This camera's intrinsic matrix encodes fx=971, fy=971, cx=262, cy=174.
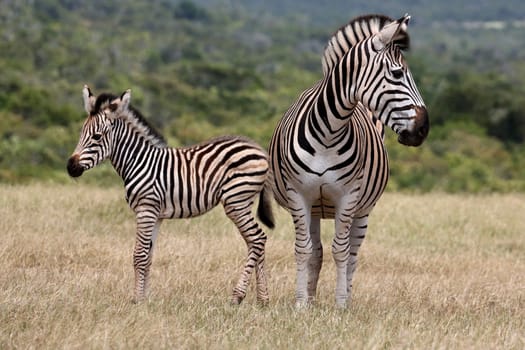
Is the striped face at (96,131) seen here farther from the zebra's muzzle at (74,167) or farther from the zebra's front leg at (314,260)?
the zebra's front leg at (314,260)

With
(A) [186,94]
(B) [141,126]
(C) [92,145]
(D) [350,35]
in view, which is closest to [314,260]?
(B) [141,126]

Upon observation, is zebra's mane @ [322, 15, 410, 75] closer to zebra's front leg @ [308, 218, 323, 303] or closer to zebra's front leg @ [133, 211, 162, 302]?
zebra's front leg @ [308, 218, 323, 303]

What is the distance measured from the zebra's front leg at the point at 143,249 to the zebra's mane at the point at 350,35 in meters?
1.70

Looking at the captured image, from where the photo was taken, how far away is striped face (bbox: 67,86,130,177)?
716 cm

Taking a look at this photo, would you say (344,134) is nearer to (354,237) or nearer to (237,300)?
(354,237)

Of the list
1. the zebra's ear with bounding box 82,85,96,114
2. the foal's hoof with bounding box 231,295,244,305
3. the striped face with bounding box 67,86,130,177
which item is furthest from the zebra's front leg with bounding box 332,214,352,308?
the zebra's ear with bounding box 82,85,96,114

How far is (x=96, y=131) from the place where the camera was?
23.7ft

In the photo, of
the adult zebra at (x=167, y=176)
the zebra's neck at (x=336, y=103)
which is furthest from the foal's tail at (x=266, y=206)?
the zebra's neck at (x=336, y=103)

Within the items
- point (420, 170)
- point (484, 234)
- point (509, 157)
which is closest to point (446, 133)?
point (509, 157)

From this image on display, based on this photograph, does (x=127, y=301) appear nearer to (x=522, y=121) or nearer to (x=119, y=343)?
(x=119, y=343)

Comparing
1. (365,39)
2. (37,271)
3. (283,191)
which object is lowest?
(37,271)

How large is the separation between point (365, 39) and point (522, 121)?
29.6 m

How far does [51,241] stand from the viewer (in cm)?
921

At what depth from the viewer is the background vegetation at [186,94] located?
2344 centimetres
